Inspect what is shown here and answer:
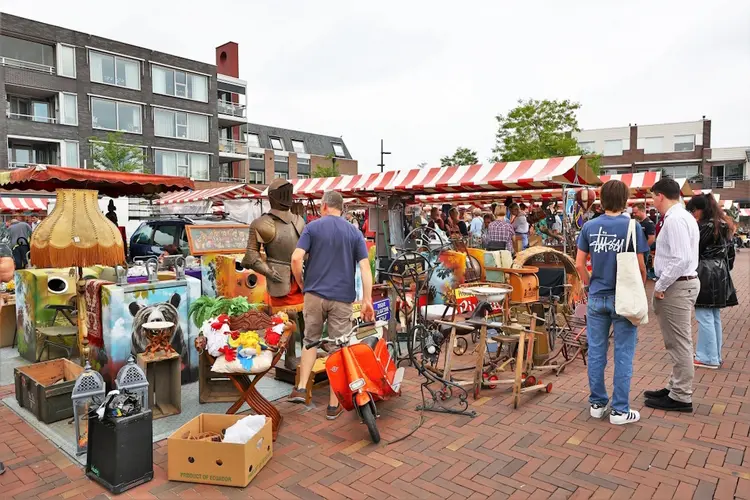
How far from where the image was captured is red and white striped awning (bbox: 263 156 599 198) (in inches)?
355

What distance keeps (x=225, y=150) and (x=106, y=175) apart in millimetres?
34322

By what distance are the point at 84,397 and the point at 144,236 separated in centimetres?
887

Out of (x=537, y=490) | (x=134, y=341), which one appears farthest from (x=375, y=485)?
(x=134, y=341)

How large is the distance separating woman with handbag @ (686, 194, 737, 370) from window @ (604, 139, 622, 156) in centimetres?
5206

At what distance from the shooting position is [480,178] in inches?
401

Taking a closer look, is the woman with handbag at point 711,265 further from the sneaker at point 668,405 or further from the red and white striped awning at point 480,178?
the red and white striped awning at point 480,178

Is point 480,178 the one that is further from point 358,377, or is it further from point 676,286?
point 358,377

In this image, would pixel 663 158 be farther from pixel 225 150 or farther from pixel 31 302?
pixel 31 302

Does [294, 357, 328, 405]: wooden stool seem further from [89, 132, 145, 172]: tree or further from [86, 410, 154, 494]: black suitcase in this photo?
[89, 132, 145, 172]: tree

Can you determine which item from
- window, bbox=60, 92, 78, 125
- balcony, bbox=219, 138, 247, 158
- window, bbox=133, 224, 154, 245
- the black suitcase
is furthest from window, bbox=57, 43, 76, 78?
the black suitcase

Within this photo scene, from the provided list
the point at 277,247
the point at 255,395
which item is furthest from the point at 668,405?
the point at 277,247

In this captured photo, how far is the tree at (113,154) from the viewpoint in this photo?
2609 cm

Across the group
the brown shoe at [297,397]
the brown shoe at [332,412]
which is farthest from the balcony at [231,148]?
the brown shoe at [332,412]

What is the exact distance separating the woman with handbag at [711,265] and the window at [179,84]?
3256 cm
